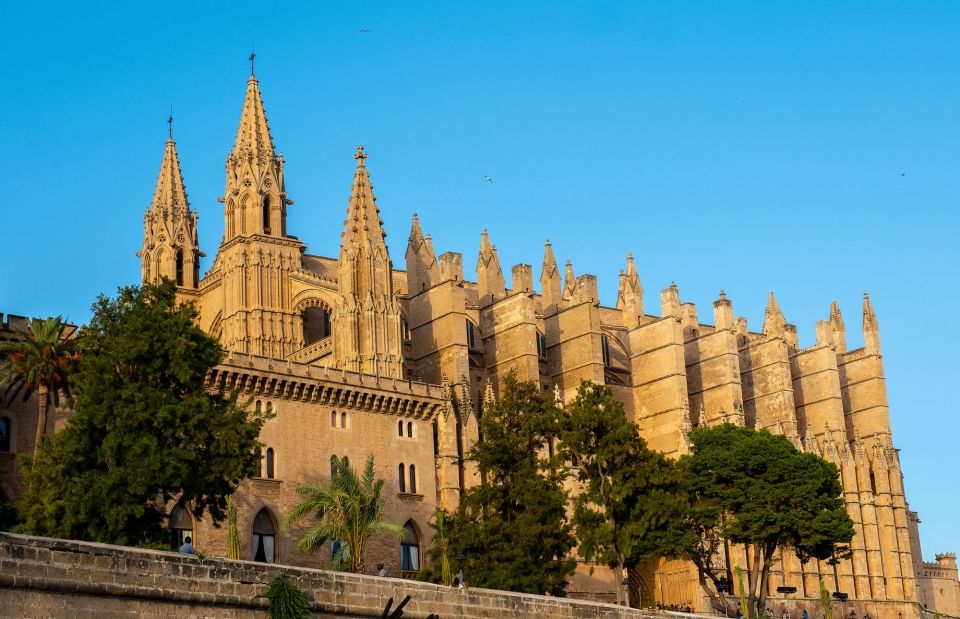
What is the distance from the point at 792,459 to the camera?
58.7 meters

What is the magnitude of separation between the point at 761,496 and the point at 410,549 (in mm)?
13444

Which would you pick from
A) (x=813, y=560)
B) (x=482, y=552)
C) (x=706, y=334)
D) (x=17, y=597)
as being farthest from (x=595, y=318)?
(x=17, y=597)

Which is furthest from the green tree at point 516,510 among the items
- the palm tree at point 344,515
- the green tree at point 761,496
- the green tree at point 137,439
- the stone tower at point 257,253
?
the stone tower at point 257,253

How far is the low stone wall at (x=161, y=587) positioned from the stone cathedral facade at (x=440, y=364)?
18796mm

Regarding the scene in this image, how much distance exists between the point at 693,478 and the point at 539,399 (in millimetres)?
8812

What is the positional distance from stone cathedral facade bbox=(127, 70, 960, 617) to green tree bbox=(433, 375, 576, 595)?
703 centimetres

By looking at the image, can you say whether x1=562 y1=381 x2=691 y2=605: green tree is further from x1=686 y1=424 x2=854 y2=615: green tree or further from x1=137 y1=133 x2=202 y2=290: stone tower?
x1=137 y1=133 x2=202 y2=290: stone tower

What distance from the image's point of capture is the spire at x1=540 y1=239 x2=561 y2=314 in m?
71.9

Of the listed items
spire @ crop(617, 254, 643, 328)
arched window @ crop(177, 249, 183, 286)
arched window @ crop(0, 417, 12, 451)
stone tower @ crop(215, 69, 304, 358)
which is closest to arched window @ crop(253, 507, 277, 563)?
arched window @ crop(0, 417, 12, 451)

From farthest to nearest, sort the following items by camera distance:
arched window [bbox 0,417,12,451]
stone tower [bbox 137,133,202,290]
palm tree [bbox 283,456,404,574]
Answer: stone tower [bbox 137,133,202,290] → palm tree [bbox 283,456,404,574] → arched window [bbox 0,417,12,451]

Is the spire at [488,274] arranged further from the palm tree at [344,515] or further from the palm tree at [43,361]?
the palm tree at [43,361]

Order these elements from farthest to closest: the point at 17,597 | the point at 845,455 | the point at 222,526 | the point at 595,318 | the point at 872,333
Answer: the point at 872,333 < the point at 845,455 < the point at 595,318 < the point at 222,526 < the point at 17,597

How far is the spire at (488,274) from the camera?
236ft

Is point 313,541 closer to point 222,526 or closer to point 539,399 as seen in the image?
point 222,526
